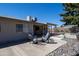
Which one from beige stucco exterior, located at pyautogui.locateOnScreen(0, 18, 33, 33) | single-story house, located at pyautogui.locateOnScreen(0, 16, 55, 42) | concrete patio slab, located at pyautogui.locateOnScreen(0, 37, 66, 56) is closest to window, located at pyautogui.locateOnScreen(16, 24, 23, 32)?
single-story house, located at pyautogui.locateOnScreen(0, 16, 55, 42)

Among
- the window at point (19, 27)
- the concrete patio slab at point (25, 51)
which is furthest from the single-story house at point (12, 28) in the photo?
the concrete patio slab at point (25, 51)

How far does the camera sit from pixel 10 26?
1094 centimetres

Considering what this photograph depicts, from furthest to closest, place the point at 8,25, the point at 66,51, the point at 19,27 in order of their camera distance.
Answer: the point at 19,27
the point at 8,25
the point at 66,51

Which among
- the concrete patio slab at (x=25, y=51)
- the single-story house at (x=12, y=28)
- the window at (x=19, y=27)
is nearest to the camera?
the concrete patio slab at (x=25, y=51)

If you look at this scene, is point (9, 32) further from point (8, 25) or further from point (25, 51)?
point (25, 51)

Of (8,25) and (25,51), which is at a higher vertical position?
(8,25)

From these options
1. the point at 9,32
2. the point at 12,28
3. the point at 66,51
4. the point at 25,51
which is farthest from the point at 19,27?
the point at 66,51

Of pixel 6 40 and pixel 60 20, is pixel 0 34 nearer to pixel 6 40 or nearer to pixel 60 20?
pixel 6 40

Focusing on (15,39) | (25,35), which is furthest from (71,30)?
(15,39)

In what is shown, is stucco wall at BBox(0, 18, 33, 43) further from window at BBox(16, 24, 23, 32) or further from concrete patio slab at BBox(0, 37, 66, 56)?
concrete patio slab at BBox(0, 37, 66, 56)

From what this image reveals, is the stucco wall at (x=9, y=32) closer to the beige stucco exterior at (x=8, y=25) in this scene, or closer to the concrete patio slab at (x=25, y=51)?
the beige stucco exterior at (x=8, y=25)

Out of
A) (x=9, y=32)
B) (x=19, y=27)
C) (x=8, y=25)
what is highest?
(x=8, y=25)

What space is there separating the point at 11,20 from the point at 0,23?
1.18 metres

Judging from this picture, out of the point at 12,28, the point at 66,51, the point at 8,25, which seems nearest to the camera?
the point at 66,51
